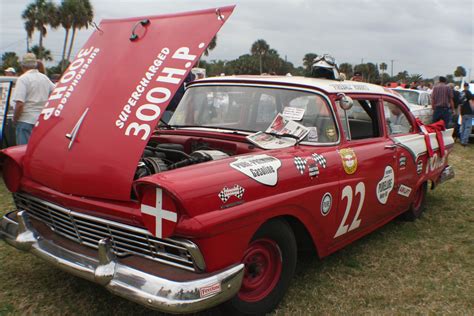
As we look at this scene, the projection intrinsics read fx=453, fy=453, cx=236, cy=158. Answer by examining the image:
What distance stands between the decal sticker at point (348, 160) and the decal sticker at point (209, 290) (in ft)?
5.05

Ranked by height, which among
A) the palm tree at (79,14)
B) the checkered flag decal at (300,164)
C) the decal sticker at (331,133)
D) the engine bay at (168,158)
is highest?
the palm tree at (79,14)

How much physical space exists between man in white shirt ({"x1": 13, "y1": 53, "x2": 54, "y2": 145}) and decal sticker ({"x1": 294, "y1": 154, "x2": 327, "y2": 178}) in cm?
414

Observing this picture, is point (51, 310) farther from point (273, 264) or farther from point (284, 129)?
point (284, 129)

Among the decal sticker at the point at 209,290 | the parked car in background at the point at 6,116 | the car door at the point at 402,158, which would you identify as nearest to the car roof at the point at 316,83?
the car door at the point at 402,158

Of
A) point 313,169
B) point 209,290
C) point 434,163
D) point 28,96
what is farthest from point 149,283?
point 28,96

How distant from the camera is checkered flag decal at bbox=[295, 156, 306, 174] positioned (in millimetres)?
3053

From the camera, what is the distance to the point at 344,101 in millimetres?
3691

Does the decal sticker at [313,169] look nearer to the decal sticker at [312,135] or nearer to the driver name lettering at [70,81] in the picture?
the decal sticker at [312,135]

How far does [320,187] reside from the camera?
320 cm

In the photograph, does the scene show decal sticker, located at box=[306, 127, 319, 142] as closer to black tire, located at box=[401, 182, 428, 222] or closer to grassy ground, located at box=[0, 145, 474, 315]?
grassy ground, located at box=[0, 145, 474, 315]

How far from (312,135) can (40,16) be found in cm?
4011

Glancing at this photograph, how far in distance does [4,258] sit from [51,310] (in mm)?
1127

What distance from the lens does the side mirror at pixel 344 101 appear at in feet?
12.1

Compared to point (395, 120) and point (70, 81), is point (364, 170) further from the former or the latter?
point (70, 81)
